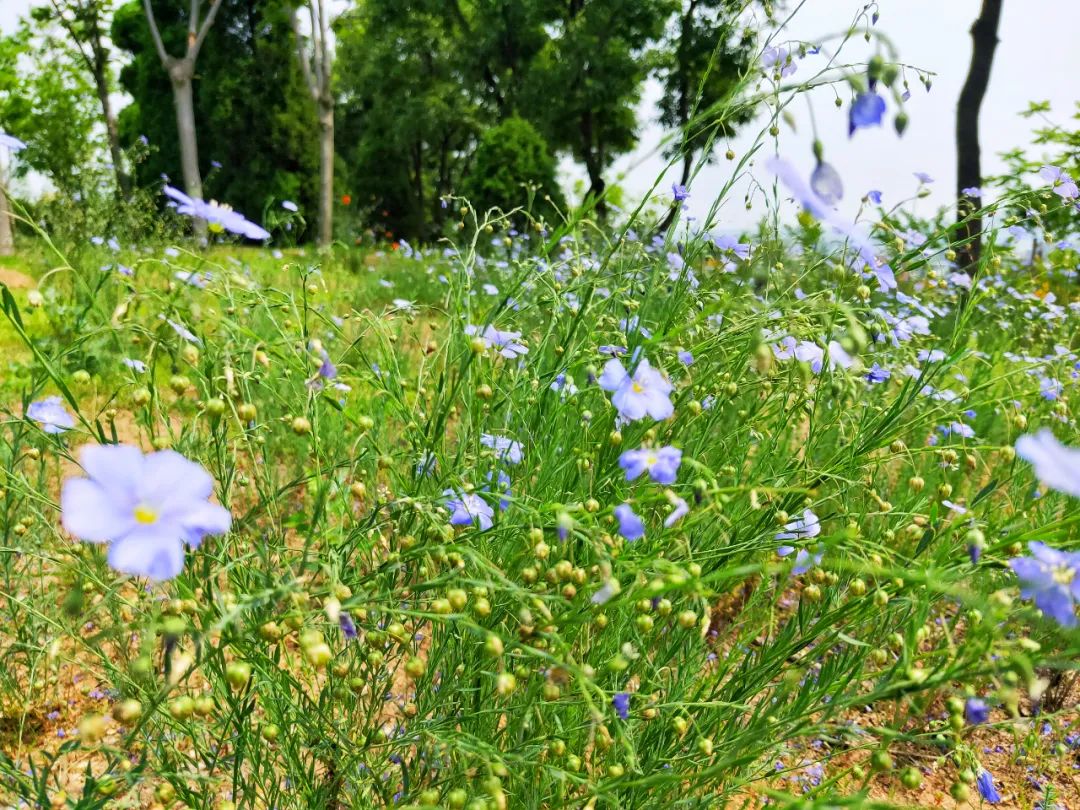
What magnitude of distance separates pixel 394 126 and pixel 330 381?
1848 centimetres

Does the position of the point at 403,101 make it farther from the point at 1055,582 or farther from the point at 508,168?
the point at 1055,582

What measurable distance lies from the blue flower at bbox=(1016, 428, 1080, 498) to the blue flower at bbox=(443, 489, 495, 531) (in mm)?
760

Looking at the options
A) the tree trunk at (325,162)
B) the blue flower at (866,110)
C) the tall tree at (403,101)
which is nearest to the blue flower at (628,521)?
the blue flower at (866,110)

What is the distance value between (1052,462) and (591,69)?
15.4m

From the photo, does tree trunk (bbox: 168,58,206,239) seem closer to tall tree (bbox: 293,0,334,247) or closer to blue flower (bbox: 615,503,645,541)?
tall tree (bbox: 293,0,334,247)

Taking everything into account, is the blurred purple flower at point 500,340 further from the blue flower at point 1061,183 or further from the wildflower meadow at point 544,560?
the blue flower at point 1061,183

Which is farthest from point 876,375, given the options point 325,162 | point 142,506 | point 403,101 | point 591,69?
point 403,101

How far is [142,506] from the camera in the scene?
80 centimetres

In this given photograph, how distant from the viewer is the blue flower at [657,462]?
1.09m

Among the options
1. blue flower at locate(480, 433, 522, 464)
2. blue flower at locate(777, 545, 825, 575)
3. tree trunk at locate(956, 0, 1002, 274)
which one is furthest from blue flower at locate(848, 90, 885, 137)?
tree trunk at locate(956, 0, 1002, 274)

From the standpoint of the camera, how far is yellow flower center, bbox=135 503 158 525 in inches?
31.1

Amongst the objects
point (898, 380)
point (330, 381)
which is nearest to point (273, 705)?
point (330, 381)

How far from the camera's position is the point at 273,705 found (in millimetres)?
1360

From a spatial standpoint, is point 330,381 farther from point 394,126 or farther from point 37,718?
point 394,126
